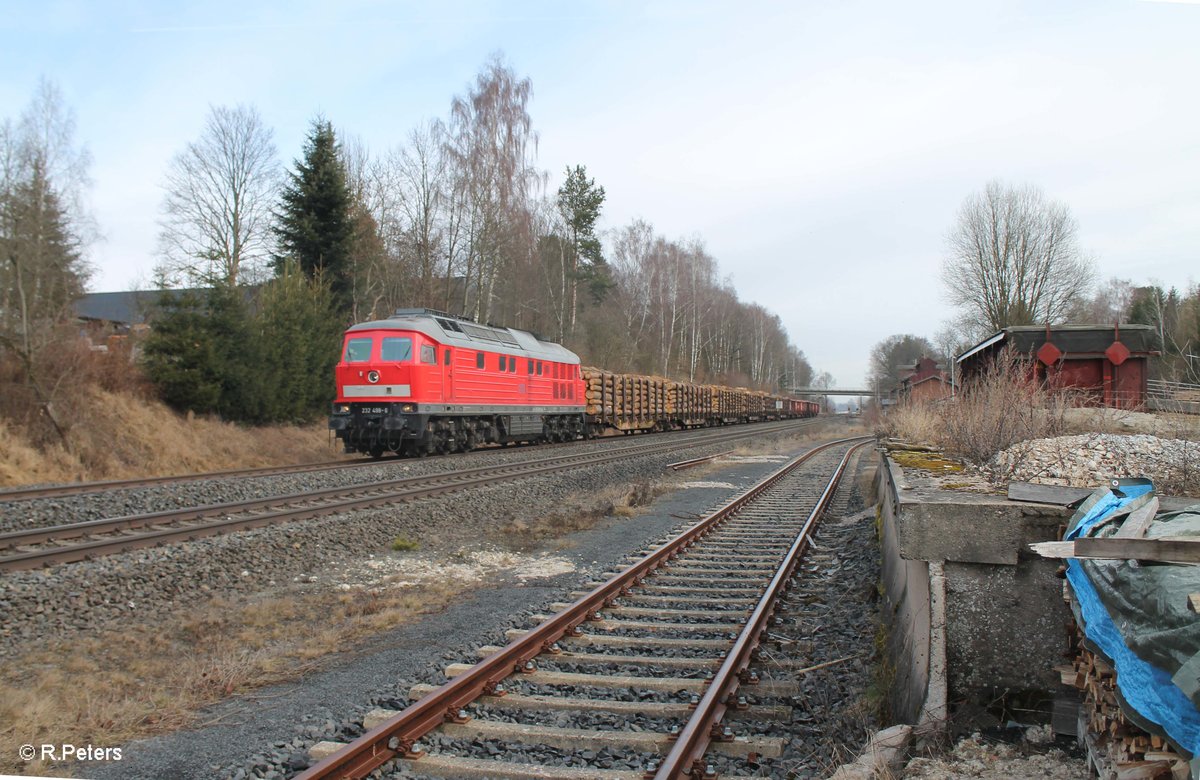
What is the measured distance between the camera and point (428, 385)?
16.9 m

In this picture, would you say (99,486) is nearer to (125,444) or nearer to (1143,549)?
(125,444)

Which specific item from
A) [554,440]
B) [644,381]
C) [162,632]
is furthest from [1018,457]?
[644,381]

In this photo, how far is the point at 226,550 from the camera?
8172mm

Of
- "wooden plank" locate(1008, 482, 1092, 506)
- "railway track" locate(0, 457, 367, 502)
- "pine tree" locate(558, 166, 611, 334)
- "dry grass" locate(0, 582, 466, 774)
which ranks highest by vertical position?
"pine tree" locate(558, 166, 611, 334)

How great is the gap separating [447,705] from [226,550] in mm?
5068

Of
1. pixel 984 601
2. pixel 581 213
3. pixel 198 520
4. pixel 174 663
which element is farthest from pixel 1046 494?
pixel 581 213

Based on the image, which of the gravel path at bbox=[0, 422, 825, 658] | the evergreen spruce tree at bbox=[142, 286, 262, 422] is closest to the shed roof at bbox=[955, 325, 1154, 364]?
the gravel path at bbox=[0, 422, 825, 658]

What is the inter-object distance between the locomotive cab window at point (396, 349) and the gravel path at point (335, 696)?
8661mm

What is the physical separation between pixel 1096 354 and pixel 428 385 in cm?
1271

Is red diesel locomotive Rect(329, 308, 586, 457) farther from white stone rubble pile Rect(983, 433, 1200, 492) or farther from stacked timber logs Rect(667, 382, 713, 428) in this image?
stacked timber logs Rect(667, 382, 713, 428)

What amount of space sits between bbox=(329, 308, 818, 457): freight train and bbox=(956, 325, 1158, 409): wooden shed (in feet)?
35.3

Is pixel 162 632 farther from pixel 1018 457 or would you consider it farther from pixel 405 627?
pixel 1018 457

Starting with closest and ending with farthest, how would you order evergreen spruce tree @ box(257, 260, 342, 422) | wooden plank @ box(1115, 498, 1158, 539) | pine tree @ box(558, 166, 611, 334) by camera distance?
wooden plank @ box(1115, 498, 1158, 539) < evergreen spruce tree @ box(257, 260, 342, 422) < pine tree @ box(558, 166, 611, 334)

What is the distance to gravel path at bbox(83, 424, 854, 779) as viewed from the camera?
12.6 ft
